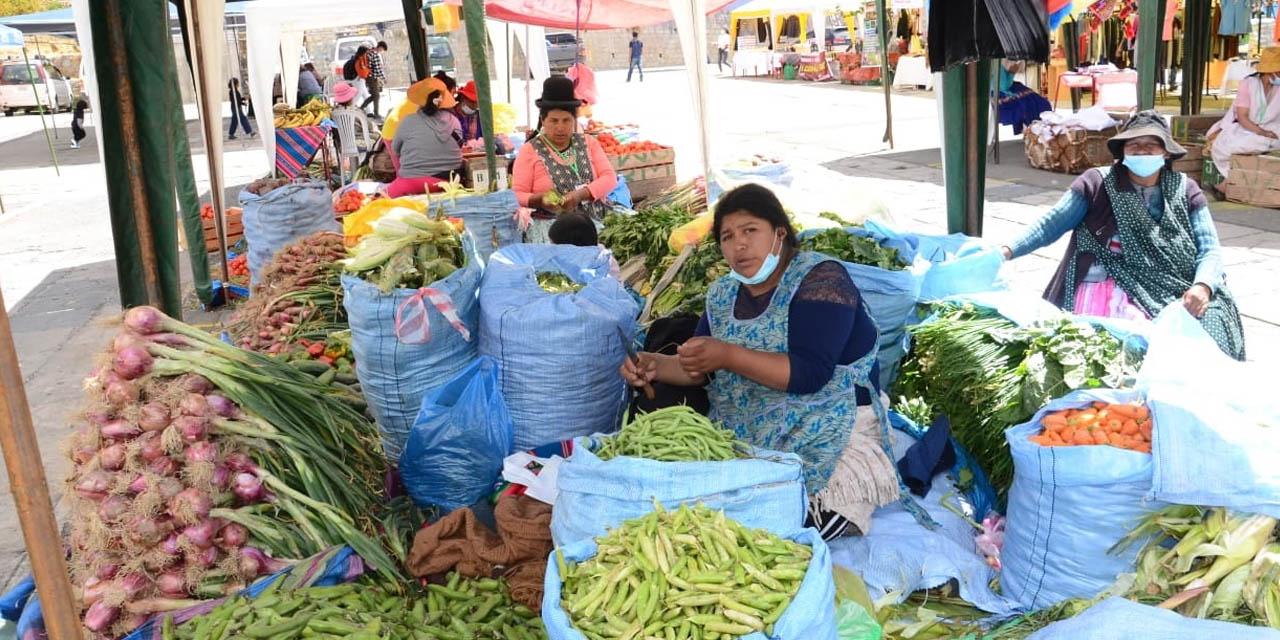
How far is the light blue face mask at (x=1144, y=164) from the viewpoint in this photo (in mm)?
4102

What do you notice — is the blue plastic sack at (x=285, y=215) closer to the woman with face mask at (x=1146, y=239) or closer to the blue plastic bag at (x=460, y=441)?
the blue plastic bag at (x=460, y=441)

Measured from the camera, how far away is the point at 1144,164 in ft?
13.5

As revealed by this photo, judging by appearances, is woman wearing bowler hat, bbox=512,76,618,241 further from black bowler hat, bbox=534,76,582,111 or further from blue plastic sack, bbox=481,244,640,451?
blue plastic sack, bbox=481,244,640,451

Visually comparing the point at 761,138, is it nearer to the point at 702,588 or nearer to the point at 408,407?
the point at 408,407

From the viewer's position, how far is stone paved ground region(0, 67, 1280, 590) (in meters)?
5.91

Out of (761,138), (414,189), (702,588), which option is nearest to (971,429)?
(702,588)

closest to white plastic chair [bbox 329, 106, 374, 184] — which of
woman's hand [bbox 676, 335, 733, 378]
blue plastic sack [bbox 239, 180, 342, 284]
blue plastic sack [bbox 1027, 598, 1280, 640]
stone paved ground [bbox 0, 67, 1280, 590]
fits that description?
stone paved ground [bbox 0, 67, 1280, 590]

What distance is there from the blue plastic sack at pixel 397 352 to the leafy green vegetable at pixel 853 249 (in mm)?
1604

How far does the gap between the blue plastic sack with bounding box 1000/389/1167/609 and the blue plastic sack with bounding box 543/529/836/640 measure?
95cm

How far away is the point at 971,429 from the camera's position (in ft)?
12.2

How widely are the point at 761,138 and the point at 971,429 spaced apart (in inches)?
547

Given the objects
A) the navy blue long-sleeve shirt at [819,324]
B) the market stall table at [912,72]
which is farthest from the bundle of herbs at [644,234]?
the market stall table at [912,72]

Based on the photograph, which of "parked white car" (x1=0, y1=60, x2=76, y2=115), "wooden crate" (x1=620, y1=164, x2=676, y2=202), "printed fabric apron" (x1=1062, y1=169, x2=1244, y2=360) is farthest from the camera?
"parked white car" (x1=0, y1=60, x2=76, y2=115)

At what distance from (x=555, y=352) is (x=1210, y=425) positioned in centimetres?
210
